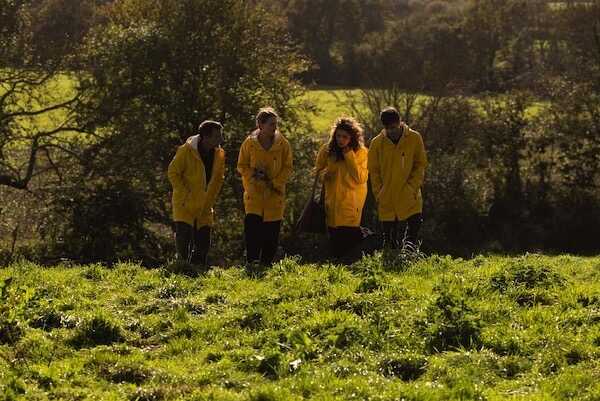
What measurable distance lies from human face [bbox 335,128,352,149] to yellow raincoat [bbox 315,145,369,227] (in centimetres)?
17

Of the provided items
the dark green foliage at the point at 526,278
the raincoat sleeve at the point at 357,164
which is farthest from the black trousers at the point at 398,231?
the dark green foliage at the point at 526,278

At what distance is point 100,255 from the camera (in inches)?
712

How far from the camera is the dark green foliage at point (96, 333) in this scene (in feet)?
23.1

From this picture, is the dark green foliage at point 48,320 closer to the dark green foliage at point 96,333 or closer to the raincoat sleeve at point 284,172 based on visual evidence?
the dark green foliage at point 96,333

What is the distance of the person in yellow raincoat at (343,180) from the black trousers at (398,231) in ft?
1.39

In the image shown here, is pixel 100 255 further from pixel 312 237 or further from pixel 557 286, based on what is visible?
pixel 557 286

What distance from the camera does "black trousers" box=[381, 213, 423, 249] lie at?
10.6 meters

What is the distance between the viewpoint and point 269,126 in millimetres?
9961

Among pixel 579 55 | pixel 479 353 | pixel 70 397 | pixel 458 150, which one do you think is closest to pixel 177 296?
pixel 70 397

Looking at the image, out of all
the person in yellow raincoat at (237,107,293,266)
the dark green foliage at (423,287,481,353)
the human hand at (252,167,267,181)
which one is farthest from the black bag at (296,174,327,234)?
the dark green foliage at (423,287,481,353)

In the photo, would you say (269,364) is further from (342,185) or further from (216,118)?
(216,118)

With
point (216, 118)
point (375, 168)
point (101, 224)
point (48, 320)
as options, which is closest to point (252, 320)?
point (48, 320)

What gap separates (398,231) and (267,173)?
82.2 inches

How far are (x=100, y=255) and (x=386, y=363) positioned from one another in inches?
511
